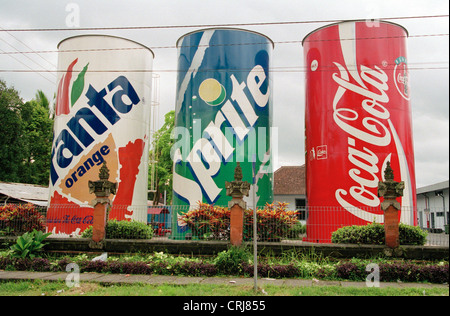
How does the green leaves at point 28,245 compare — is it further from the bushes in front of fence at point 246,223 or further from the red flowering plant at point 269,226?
the red flowering plant at point 269,226

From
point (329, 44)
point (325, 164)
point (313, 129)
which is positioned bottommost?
point (325, 164)

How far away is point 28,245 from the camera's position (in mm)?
12258

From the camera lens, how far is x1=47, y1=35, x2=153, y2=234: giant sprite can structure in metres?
19.1

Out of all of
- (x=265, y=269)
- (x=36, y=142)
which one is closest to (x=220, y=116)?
(x=265, y=269)

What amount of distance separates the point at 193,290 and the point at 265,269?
2.55m

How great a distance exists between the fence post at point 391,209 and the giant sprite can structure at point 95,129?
11.3 m

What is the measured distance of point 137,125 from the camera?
20797 millimetres

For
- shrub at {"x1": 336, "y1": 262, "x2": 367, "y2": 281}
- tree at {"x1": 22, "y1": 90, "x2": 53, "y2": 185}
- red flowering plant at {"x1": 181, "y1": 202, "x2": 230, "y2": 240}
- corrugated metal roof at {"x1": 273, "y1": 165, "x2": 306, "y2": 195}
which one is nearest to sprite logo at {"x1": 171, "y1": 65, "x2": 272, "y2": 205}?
red flowering plant at {"x1": 181, "y1": 202, "x2": 230, "y2": 240}

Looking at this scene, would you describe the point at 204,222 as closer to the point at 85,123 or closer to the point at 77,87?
the point at 85,123

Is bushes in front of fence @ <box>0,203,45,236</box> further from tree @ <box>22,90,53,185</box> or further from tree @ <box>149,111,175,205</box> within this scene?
tree @ <box>22,90,53,185</box>

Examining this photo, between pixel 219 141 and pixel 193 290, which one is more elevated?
pixel 219 141

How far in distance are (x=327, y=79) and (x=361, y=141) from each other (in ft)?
10.8
